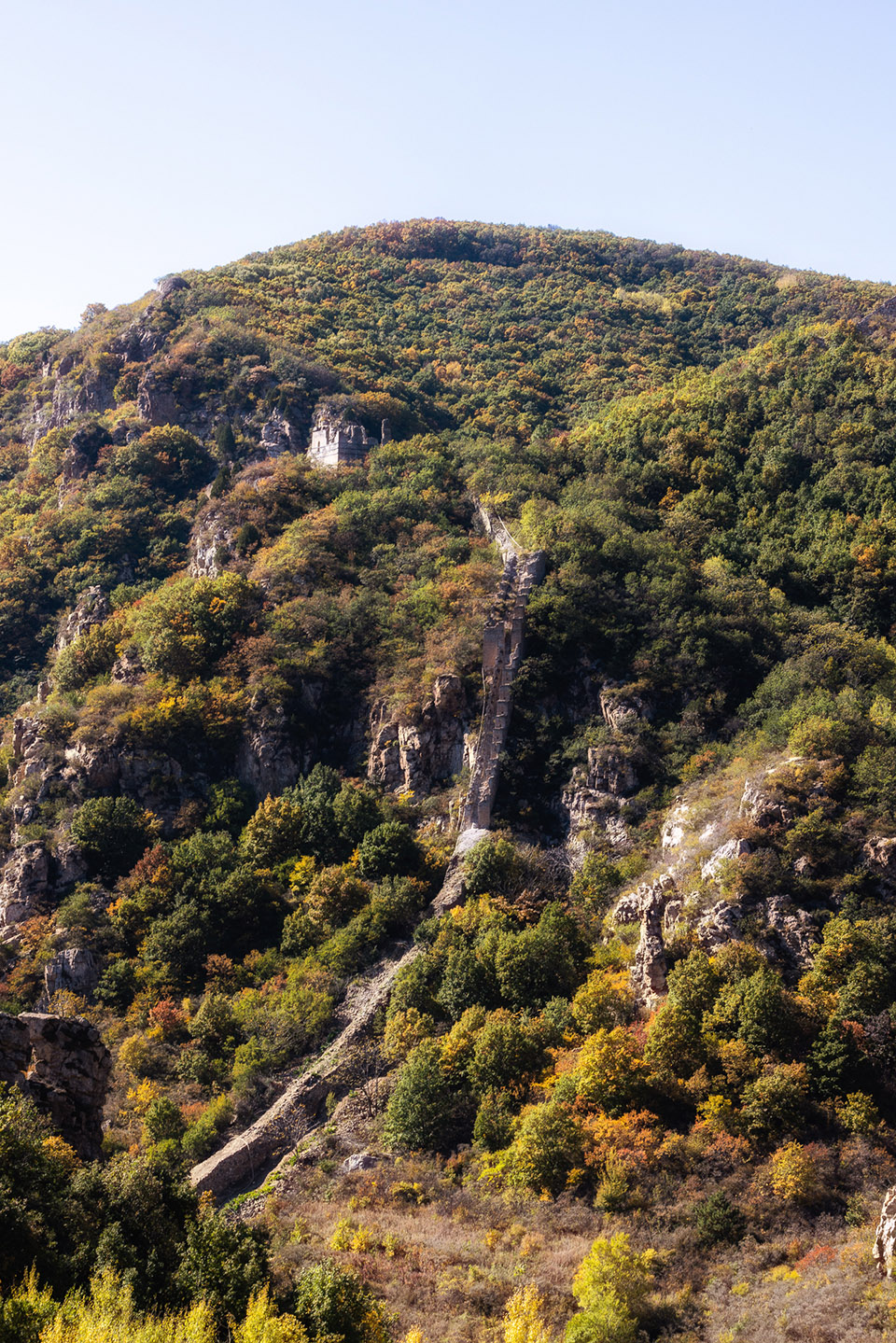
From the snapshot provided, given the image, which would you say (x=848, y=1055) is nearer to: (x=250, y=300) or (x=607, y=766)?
(x=607, y=766)

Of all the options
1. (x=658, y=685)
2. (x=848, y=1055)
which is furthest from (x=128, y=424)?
(x=848, y=1055)

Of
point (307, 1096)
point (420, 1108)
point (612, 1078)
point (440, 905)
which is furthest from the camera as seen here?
point (440, 905)

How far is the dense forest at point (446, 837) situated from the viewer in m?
24.5

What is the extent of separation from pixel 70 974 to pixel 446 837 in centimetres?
1547

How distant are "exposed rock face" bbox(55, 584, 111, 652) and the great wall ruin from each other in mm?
21521

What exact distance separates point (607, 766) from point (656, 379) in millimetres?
47262

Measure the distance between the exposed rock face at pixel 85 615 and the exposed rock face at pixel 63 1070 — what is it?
30.8 meters

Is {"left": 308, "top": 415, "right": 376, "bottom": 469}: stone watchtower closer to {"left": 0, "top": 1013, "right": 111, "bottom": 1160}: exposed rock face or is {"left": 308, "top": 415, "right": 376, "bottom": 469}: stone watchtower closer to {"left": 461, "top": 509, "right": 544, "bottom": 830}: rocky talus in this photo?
{"left": 461, "top": 509, "right": 544, "bottom": 830}: rocky talus

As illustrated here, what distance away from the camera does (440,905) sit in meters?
40.0

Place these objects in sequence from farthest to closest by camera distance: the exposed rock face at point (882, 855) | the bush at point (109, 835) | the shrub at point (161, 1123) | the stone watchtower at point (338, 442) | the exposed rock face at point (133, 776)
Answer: the stone watchtower at point (338, 442) < the exposed rock face at point (133, 776) < the bush at point (109, 835) < the shrub at point (161, 1123) < the exposed rock face at point (882, 855)

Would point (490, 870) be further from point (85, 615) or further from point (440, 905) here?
point (85, 615)

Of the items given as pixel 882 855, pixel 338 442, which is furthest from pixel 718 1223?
pixel 338 442

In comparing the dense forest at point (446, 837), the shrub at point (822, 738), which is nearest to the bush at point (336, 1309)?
the dense forest at point (446, 837)

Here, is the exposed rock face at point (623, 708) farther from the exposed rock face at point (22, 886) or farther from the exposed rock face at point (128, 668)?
the exposed rock face at point (22, 886)
